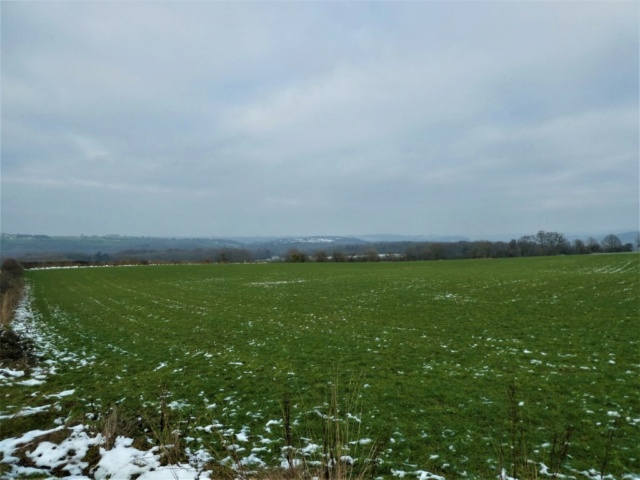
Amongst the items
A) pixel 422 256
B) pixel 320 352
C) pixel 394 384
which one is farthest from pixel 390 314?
pixel 422 256

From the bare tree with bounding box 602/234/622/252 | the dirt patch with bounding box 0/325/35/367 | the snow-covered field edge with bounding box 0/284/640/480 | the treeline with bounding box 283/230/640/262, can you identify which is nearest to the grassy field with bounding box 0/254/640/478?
the snow-covered field edge with bounding box 0/284/640/480

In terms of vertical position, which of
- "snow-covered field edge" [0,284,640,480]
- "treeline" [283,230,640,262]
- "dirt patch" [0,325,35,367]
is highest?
"treeline" [283,230,640,262]

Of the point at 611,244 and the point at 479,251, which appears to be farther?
the point at 611,244

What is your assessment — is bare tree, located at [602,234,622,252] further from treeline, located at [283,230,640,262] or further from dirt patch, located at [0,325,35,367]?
dirt patch, located at [0,325,35,367]

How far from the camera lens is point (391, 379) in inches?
368

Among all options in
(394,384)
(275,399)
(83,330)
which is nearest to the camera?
(275,399)

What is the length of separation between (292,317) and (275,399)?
1051 centimetres

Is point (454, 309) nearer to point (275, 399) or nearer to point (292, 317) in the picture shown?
point (292, 317)

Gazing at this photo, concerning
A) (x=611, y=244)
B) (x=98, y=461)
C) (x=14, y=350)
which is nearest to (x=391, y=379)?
(x=98, y=461)

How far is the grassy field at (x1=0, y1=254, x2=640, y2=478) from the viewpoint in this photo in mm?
6078

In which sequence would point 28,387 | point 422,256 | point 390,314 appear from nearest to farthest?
point 28,387, point 390,314, point 422,256

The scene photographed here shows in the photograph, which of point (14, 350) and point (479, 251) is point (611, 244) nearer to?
point (479, 251)

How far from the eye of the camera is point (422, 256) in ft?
Answer: 330

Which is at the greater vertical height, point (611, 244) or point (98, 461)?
point (611, 244)
